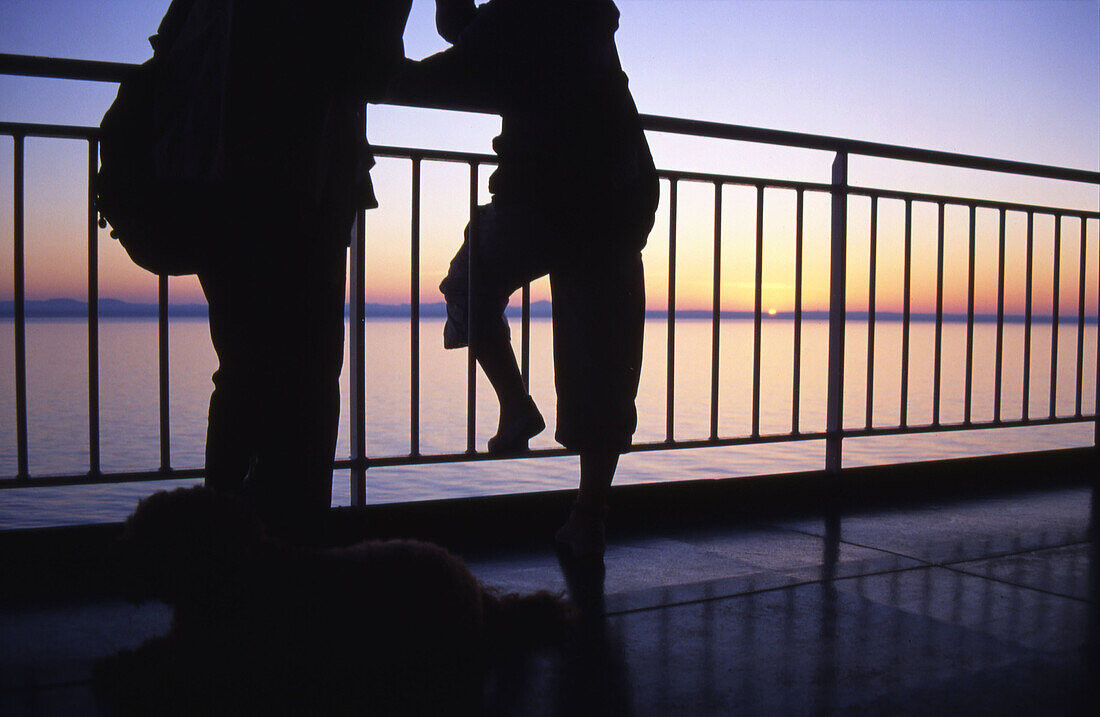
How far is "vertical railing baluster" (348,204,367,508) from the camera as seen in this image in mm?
2115

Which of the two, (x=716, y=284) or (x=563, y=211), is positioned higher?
(x=563, y=211)

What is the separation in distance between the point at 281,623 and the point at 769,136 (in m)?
2.19

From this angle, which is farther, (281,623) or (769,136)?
(769,136)

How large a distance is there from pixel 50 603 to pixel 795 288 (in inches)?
91.8

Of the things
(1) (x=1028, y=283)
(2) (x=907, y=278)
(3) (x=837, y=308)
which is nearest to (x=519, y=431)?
(3) (x=837, y=308)

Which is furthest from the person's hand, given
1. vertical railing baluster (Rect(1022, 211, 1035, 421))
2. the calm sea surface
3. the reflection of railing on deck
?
vertical railing baluster (Rect(1022, 211, 1035, 421))

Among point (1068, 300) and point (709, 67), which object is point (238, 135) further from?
point (709, 67)

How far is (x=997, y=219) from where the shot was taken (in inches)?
127

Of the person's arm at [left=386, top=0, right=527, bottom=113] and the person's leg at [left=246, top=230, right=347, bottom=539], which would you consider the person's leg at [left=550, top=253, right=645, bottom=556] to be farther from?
the person's leg at [left=246, top=230, right=347, bottom=539]

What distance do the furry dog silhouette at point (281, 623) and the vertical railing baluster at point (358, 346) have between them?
0.94m

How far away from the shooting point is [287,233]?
1.30m

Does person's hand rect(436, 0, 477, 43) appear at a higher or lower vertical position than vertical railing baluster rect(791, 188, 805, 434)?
higher

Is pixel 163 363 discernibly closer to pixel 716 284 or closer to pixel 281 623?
pixel 281 623

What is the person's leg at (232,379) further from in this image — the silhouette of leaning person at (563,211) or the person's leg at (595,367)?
the person's leg at (595,367)
